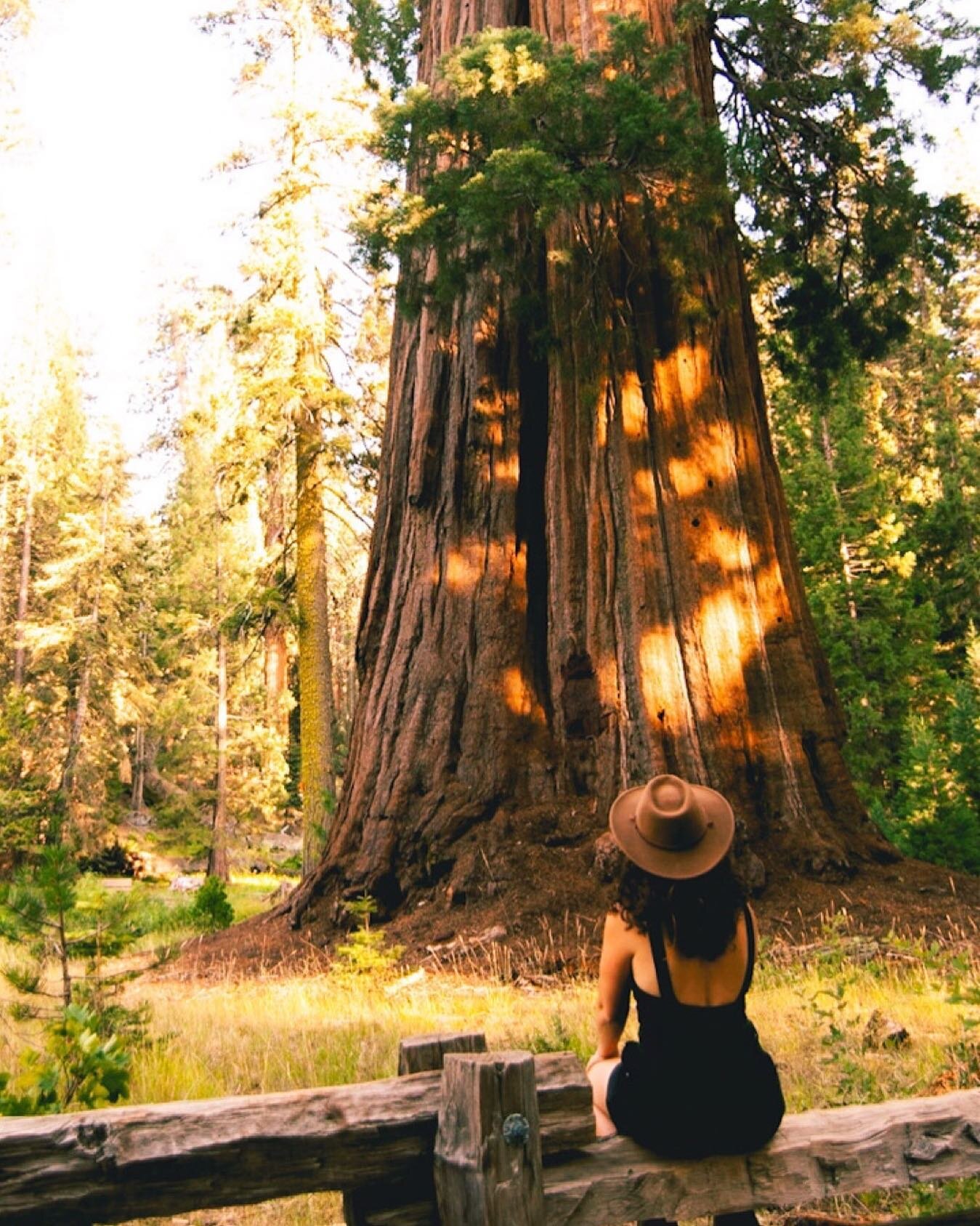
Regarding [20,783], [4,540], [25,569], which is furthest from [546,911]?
[4,540]

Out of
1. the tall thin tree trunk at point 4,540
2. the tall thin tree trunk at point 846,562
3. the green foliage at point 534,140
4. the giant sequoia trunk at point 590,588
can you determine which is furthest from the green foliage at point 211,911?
the tall thin tree trunk at point 4,540

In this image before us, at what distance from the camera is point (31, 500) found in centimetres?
3550

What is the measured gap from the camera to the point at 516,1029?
229 inches

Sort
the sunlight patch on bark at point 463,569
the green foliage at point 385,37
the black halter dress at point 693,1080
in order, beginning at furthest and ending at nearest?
1. the green foliage at point 385,37
2. the sunlight patch on bark at point 463,569
3. the black halter dress at point 693,1080

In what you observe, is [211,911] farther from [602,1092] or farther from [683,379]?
[602,1092]

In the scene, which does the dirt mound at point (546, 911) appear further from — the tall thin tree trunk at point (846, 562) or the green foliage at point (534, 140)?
the tall thin tree trunk at point (846, 562)

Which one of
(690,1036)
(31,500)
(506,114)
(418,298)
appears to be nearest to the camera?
(690,1036)

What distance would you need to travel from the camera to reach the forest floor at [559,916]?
7.35m

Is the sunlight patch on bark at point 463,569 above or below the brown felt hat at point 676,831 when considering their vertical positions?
above

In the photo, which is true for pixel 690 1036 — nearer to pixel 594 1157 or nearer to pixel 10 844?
pixel 594 1157

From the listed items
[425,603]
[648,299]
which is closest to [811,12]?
[648,299]

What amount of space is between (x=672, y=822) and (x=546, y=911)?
4721mm

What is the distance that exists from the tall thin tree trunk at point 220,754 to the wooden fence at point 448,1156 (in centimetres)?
2625

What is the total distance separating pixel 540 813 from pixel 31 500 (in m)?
31.1
